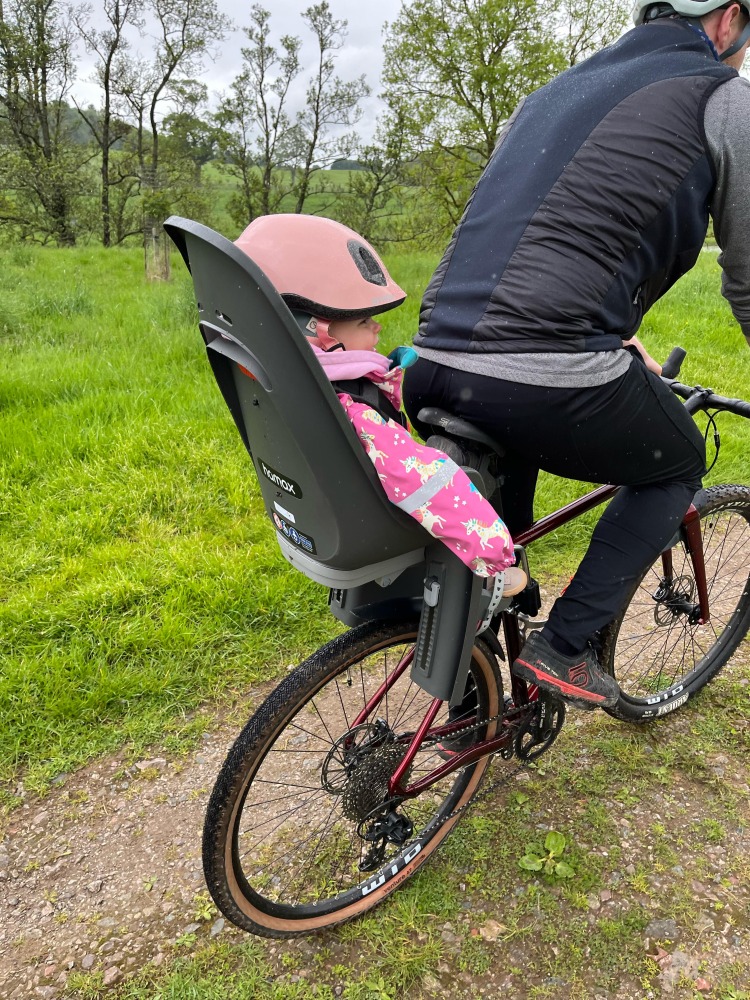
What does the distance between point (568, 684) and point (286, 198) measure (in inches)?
778

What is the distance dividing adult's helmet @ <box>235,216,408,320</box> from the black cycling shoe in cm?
118

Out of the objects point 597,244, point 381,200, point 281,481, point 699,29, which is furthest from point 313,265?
point 381,200

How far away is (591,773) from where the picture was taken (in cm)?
254

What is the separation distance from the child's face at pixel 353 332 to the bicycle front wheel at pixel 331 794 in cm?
75

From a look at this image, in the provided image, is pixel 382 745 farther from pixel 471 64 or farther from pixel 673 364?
pixel 471 64

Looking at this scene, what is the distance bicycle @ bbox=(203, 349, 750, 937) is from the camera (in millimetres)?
1761

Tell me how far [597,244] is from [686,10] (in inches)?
24.7

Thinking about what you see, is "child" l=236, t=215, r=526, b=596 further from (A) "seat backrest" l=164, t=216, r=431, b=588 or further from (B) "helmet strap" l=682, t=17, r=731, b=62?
(B) "helmet strap" l=682, t=17, r=731, b=62

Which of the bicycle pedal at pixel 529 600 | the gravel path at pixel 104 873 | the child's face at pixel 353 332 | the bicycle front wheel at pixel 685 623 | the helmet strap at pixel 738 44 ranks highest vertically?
the helmet strap at pixel 738 44

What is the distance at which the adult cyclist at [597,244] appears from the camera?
5.10 ft

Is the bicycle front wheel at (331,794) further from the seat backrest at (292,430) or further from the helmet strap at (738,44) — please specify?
the helmet strap at (738,44)

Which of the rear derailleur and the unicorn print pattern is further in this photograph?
the rear derailleur

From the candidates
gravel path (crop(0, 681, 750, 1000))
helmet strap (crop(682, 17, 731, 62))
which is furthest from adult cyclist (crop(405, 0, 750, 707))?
gravel path (crop(0, 681, 750, 1000))

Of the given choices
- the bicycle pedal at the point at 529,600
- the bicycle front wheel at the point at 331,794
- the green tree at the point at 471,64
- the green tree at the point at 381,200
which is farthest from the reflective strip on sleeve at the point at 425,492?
the green tree at the point at 381,200
